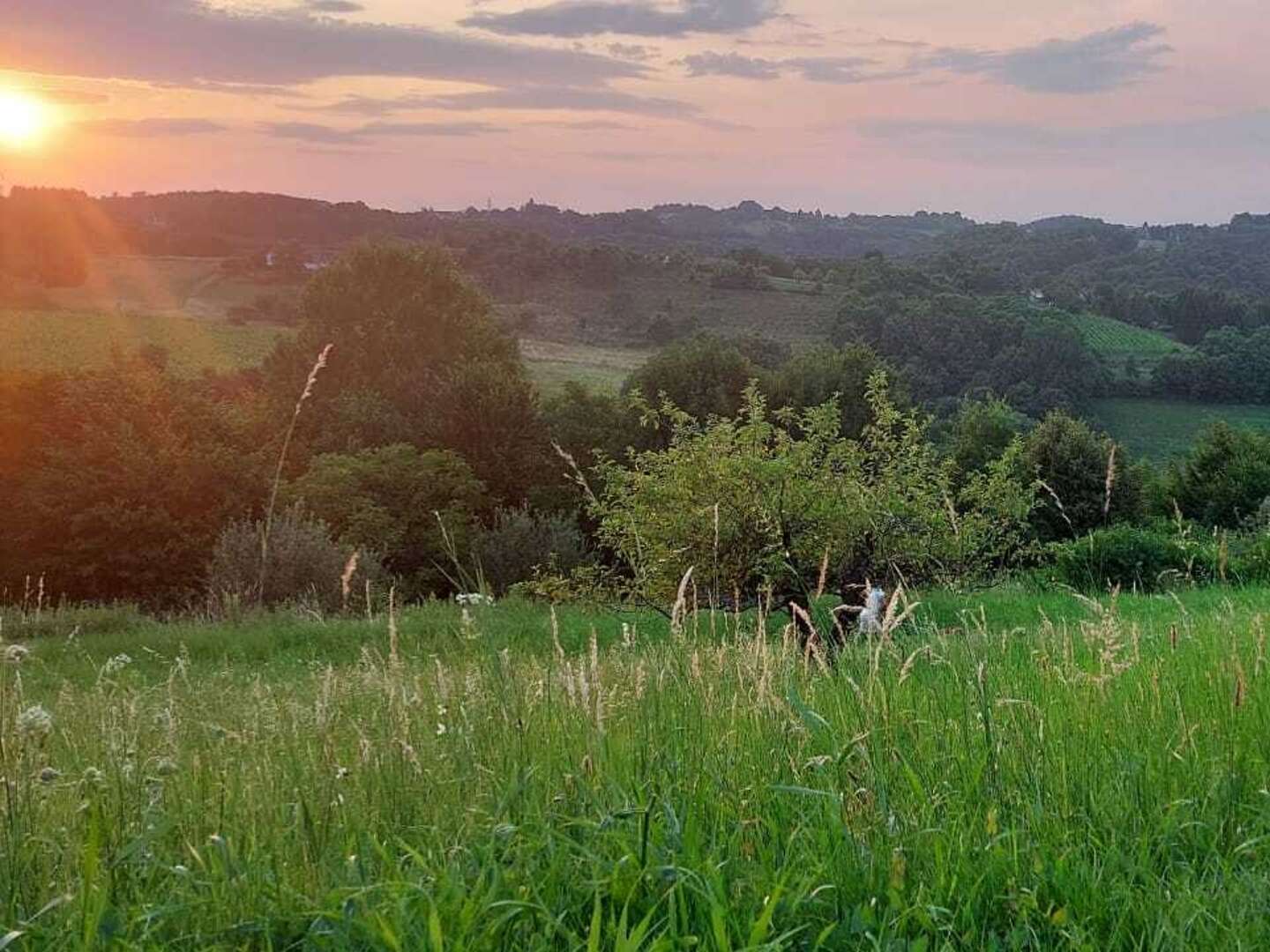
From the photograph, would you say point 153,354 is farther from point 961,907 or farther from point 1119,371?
point 1119,371

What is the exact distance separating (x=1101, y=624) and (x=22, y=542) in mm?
29583

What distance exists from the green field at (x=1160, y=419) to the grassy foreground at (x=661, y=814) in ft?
188

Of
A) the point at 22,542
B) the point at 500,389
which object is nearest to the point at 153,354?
the point at 500,389

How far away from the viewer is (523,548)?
26.6 m

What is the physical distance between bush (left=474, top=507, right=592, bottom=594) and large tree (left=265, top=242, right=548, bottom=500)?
36.5 feet

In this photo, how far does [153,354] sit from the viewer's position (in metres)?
48.0

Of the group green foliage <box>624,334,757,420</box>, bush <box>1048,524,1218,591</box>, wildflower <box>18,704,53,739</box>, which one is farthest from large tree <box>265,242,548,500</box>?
wildflower <box>18,704,53,739</box>

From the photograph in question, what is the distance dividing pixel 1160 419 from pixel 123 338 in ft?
183

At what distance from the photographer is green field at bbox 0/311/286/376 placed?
1970 inches

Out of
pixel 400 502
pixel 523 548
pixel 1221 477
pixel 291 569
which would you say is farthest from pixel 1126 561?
pixel 400 502

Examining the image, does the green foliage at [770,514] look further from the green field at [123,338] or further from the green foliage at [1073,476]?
the green field at [123,338]

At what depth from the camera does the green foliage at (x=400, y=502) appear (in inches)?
1182

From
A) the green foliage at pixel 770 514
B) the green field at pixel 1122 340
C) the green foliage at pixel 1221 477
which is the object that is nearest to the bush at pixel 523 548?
the green foliage at pixel 770 514

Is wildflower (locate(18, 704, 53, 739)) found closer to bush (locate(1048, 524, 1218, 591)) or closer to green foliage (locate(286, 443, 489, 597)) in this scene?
bush (locate(1048, 524, 1218, 591))
